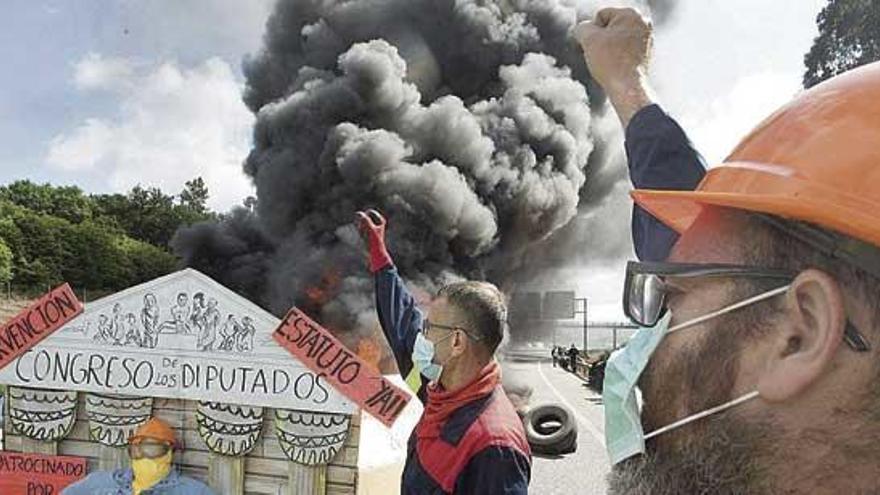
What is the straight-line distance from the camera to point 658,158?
2.12m

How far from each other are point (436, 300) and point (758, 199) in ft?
7.54

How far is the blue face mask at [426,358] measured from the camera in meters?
3.22

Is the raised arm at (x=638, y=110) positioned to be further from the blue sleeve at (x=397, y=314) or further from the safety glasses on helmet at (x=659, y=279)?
the blue sleeve at (x=397, y=314)

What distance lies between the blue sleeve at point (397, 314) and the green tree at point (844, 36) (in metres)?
18.8

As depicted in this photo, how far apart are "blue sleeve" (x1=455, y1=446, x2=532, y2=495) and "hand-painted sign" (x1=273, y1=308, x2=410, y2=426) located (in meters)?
1.74

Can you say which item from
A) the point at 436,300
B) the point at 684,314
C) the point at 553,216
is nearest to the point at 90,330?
the point at 436,300

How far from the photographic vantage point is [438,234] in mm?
24484

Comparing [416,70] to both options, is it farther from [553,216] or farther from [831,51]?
[831,51]

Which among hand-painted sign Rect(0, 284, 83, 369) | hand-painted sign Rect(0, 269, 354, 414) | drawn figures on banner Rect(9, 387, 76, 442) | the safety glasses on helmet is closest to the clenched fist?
the safety glasses on helmet

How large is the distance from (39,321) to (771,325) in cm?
487

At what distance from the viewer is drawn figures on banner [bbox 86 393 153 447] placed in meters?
4.92

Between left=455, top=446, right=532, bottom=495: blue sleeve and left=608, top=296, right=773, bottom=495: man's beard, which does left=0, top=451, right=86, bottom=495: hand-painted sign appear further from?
left=608, top=296, right=773, bottom=495: man's beard

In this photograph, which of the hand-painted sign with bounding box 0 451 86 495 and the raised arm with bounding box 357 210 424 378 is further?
the hand-painted sign with bounding box 0 451 86 495

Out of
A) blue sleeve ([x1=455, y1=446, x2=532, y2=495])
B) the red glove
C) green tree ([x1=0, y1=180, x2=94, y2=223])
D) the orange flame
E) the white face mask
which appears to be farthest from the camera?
green tree ([x1=0, y1=180, x2=94, y2=223])
